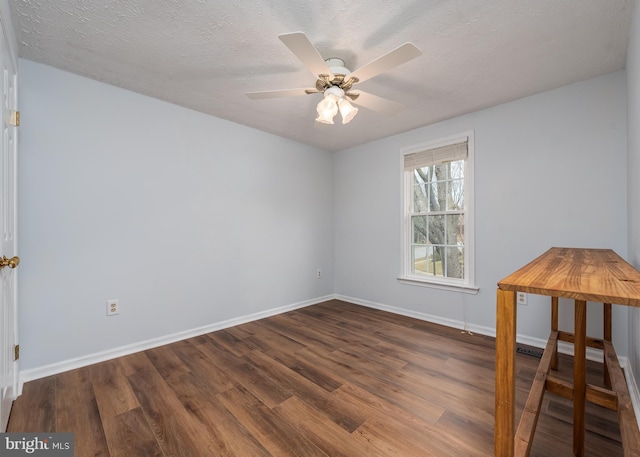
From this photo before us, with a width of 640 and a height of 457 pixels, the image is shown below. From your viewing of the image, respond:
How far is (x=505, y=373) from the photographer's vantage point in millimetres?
889

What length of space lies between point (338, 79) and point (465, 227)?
6.74 feet

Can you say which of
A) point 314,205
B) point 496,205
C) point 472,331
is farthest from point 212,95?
point 472,331

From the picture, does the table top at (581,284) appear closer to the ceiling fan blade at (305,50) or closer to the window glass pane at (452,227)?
the ceiling fan blade at (305,50)

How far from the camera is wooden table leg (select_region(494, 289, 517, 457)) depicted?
0.87 m

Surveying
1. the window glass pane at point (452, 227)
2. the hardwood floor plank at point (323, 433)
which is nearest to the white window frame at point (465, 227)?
the window glass pane at point (452, 227)

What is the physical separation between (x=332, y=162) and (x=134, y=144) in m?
2.62

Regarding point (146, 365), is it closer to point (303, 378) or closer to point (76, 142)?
point (303, 378)

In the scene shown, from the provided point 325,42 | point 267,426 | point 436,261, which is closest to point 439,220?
point 436,261

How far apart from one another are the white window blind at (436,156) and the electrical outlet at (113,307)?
3.26 m

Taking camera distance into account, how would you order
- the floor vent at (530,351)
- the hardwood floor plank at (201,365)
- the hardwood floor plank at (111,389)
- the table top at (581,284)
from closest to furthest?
the table top at (581,284), the hardwood floor plank at (111,389), the hardwood floor plank at (201,365), the floor vent at (530,351)

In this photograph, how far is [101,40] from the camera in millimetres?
1792

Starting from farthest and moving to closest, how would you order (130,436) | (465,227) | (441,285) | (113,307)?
1. (441,285)
2. (465,227)
3. (113,307)
4. (130,436)

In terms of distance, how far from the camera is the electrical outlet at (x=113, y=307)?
231 centimetres

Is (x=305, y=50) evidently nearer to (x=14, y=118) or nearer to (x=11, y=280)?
(x=14, y=118)
